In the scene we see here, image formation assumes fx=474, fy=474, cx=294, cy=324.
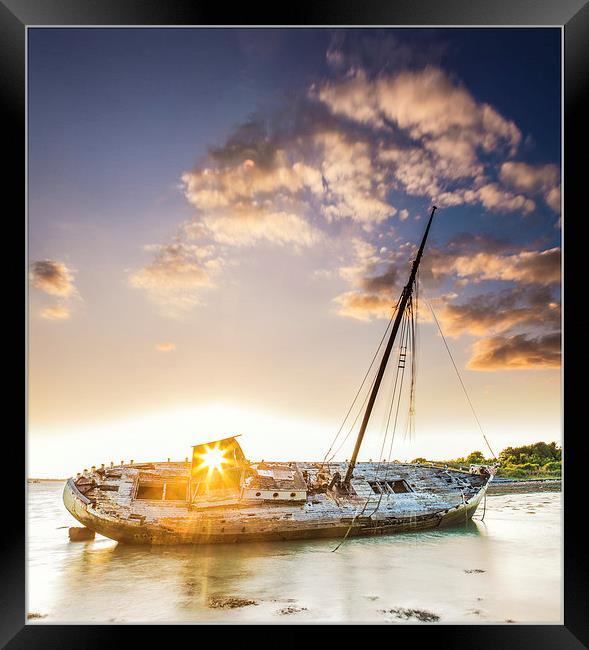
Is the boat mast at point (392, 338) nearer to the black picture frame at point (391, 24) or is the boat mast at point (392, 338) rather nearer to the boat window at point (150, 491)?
the black picture frame at point (391, 24)

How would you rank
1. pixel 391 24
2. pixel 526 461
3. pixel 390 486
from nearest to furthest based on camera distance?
pixel 391 24 < pixel 526 461 < pixel 390 486

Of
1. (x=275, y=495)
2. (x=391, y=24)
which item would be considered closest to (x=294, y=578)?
(x=275, y=495)

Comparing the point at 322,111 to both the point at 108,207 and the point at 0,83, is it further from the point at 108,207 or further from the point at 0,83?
the point at 0,83

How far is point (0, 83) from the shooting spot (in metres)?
2.83

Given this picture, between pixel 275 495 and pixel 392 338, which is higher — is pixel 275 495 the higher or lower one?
the lower one

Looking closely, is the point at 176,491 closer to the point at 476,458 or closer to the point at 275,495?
the point at 275,495

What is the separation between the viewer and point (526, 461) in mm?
3986

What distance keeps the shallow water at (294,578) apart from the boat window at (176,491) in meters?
0.42

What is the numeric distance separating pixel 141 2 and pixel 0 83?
97 centimetres

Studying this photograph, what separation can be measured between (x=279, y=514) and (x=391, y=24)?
12.4 feet

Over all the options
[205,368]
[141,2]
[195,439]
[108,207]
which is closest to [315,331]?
[205,368]

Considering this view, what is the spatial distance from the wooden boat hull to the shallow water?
0.35 feet

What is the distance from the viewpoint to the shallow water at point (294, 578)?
324 cm

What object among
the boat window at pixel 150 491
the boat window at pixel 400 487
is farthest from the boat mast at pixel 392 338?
the boat window at pixel 150 491
